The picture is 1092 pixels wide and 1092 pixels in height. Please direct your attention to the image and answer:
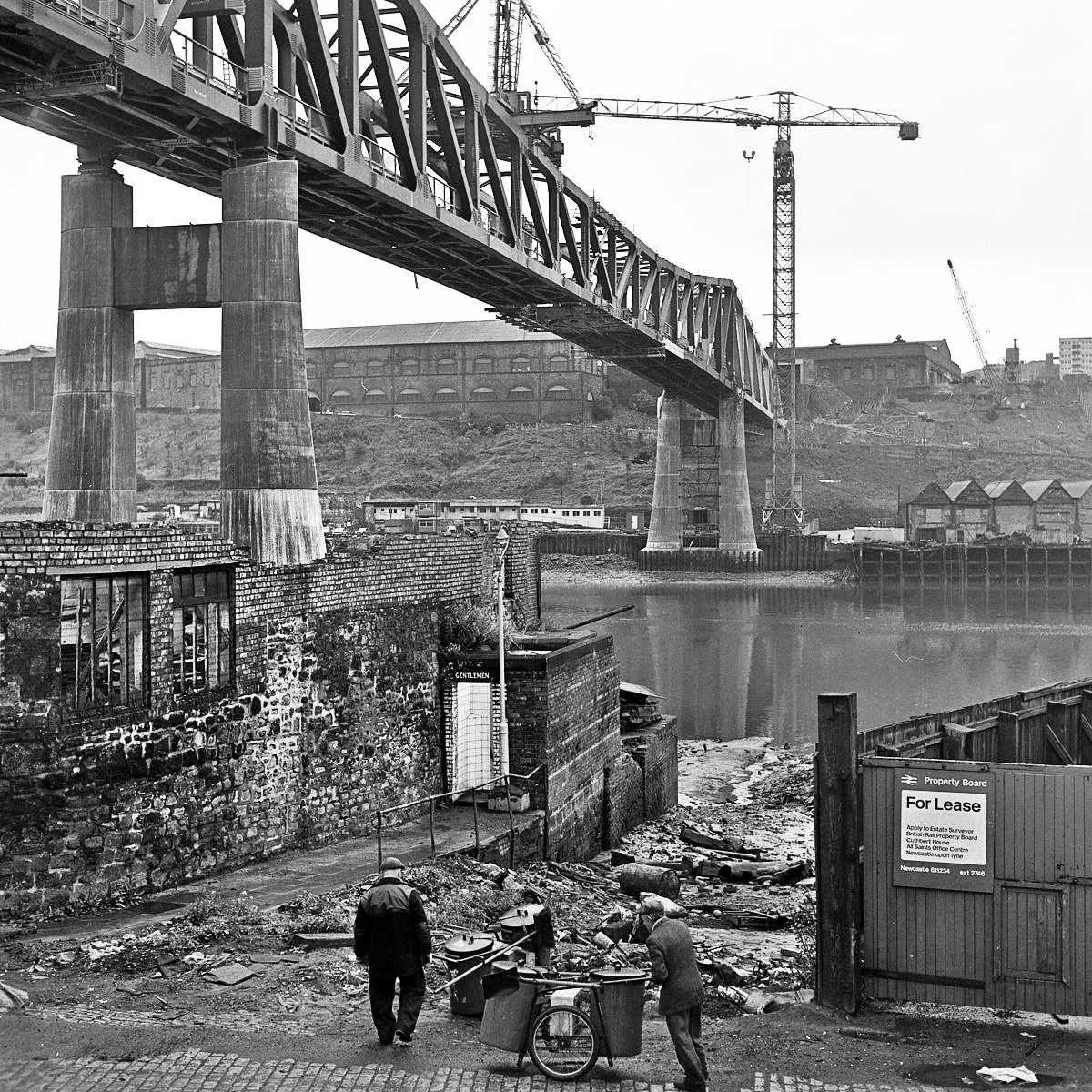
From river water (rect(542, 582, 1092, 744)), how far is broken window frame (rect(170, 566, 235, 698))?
2017 cm

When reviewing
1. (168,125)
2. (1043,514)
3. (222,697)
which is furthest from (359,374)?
(222,697)

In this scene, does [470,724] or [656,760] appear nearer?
[470,724]

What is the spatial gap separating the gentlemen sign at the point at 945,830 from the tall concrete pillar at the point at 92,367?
57.5 ft

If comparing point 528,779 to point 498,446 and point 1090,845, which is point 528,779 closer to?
point 1090,845

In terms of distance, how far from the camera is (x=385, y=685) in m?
17.2

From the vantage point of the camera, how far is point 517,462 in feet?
402

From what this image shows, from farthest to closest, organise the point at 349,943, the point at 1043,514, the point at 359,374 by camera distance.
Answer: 1. the point at 359,374
2. the point at 1043,514
3. the point at 349,943

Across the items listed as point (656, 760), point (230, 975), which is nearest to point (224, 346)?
point (656, 760)

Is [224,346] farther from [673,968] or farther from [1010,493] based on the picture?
[1010,493]

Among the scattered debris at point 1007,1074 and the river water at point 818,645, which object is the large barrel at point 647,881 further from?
the river water at point 818,645

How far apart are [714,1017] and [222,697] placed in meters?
7.02

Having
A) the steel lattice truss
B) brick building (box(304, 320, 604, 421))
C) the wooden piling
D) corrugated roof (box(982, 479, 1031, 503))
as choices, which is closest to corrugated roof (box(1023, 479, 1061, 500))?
corrugated roof (box(982, 479, 1031, 503))

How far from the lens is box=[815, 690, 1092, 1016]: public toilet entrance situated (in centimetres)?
919

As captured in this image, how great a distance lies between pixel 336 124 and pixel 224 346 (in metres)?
8.05
